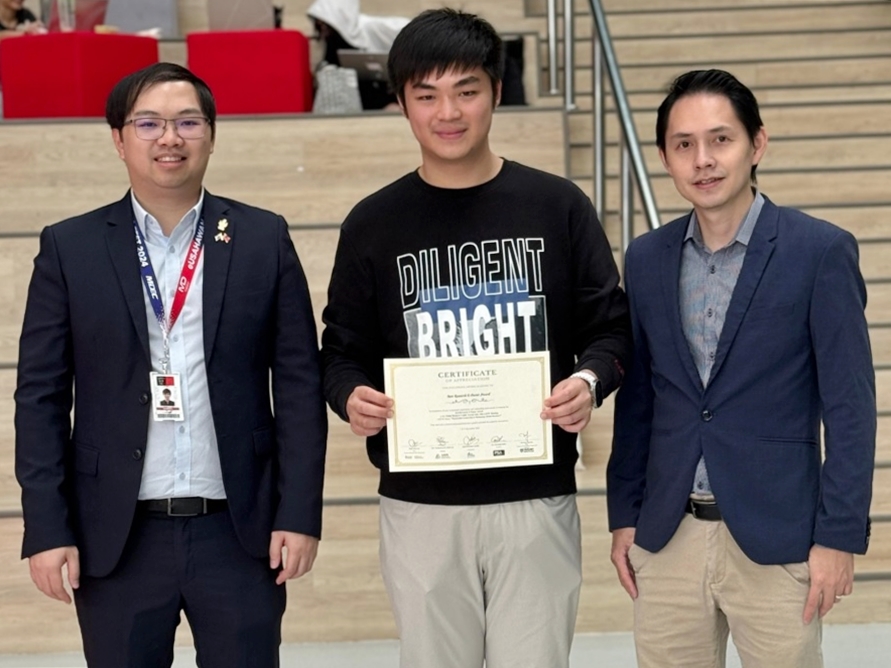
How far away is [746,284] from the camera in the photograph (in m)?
2.08

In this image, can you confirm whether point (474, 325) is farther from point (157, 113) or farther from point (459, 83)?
point (157, 113)

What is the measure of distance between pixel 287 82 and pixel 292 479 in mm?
3454

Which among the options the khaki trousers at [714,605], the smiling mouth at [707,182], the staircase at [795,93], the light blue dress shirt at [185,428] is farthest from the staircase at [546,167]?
the smiling mouth at [707,182]

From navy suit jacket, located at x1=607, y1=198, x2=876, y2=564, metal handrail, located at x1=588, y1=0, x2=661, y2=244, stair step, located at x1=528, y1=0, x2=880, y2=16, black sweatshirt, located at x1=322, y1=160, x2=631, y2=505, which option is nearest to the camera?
navy suit jacket, located at x1=607, y1=198, x2=876, y2=564

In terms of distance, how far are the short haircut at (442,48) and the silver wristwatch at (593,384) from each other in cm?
52

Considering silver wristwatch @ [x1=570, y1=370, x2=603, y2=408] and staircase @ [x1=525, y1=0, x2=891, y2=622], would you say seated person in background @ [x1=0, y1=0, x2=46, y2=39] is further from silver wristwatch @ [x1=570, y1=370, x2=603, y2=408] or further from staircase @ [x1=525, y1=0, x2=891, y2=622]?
silver wristwatch @ [x1=570, y1=370, x2=603, y2=408]

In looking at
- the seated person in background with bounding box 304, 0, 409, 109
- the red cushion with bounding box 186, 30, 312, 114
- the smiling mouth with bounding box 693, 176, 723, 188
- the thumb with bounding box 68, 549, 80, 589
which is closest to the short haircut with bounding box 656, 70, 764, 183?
the smiling mouth with bounding box 693, 176, 723, 188

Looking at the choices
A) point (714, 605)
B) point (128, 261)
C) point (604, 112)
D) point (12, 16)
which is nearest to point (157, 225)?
point (128, 261)

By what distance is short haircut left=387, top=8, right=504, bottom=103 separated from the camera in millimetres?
2098

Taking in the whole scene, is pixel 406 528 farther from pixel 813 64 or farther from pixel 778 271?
pixel 813 64

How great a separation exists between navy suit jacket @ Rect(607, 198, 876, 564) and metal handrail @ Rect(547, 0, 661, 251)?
5.59 ft

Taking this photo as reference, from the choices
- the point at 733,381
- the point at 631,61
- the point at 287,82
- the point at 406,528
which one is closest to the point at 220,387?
the point at 406,528

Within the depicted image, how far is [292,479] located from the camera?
2205mm

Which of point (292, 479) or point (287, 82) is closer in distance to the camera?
point (292, 479)
